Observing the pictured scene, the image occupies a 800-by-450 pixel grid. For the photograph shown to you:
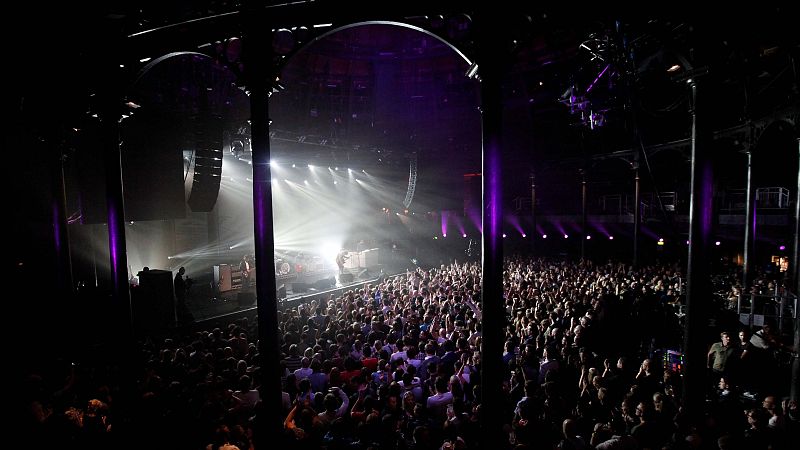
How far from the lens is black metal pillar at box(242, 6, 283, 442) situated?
3715mm

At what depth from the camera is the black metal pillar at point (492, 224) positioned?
3.15m

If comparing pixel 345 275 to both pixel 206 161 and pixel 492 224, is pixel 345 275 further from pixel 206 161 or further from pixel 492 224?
pixel 492 224

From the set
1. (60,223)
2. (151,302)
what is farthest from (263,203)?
(151,302)

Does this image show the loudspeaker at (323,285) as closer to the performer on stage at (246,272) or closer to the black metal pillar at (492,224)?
the performer on stage at (246,272)

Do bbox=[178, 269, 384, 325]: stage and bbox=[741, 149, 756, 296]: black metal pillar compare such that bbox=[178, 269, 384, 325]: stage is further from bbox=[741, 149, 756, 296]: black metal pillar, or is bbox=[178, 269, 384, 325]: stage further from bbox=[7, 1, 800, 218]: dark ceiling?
bbox=[741, 149, 756, 296]: black metal pillar

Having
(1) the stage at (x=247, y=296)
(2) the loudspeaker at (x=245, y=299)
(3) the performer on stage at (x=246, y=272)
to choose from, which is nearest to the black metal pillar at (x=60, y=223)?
(1) the stage at (x=247, y=296)

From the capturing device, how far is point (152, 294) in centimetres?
960

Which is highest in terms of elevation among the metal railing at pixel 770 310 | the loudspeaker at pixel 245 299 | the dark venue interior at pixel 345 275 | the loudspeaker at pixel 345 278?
the dark venue interior at pixel 345 275

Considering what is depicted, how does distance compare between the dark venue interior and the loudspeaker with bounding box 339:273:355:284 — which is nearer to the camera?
the dark venue interior

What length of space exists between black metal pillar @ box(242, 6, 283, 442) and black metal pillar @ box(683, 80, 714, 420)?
3.66 meters

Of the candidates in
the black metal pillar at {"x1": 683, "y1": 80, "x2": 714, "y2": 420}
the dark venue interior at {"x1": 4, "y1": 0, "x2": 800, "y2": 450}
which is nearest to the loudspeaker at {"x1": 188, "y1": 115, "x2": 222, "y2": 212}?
the dark venue interior at {"x1": 4, "y1": 0, "x2": 800, "y2": 450}

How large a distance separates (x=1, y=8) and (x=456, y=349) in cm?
759

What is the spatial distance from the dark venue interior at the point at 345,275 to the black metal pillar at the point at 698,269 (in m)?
0.02

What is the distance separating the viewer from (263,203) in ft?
12.2
